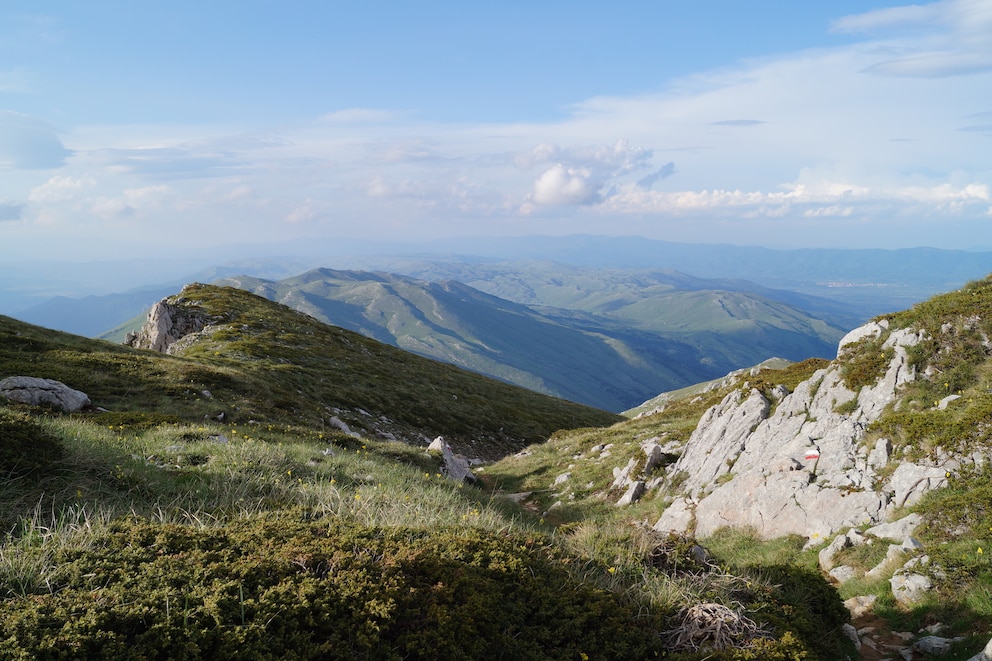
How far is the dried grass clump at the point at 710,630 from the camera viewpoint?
6.81m

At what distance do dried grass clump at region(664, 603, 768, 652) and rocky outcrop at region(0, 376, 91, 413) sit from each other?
24.7 m

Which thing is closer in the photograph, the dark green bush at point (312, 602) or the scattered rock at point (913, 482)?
the dark green bush at point (312, 602)

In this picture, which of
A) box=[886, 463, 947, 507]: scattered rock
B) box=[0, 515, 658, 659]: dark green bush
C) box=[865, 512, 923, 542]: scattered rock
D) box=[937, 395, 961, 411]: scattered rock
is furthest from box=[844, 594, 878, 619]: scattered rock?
box=[937, 395, 961, 411]: scattered rock

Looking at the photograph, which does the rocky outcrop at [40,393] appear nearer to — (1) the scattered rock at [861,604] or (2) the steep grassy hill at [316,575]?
(2) the steep grassy hill at [316,575]

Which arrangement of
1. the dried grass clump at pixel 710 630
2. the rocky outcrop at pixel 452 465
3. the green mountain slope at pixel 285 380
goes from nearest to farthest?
1. the dried grass clump at pixel 710 630
2. the rocky outcrop at pixel 452 465
3. the green mountain slope at pixel 285 380

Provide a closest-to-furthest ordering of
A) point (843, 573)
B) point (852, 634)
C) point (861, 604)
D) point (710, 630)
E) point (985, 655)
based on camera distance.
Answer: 1. point (710, 630)
2. point (985, 655)
3. point (852, 634)
4. point (861, 604)
5. point (843, 573)

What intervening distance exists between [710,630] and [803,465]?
1132 centimetres

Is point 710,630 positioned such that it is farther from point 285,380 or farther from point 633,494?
point 285,380

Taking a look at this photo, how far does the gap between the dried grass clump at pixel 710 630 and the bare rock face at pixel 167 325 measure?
193 ft

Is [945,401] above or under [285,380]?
above

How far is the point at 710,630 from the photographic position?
696cm

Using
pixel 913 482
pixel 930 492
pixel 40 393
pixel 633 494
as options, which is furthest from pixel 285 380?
pixel 930 492

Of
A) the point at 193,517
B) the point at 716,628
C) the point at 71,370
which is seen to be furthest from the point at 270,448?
the point at 71,370

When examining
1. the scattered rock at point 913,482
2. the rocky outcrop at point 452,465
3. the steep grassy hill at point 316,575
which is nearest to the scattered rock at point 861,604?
the steep grassy hill at point 316,575
